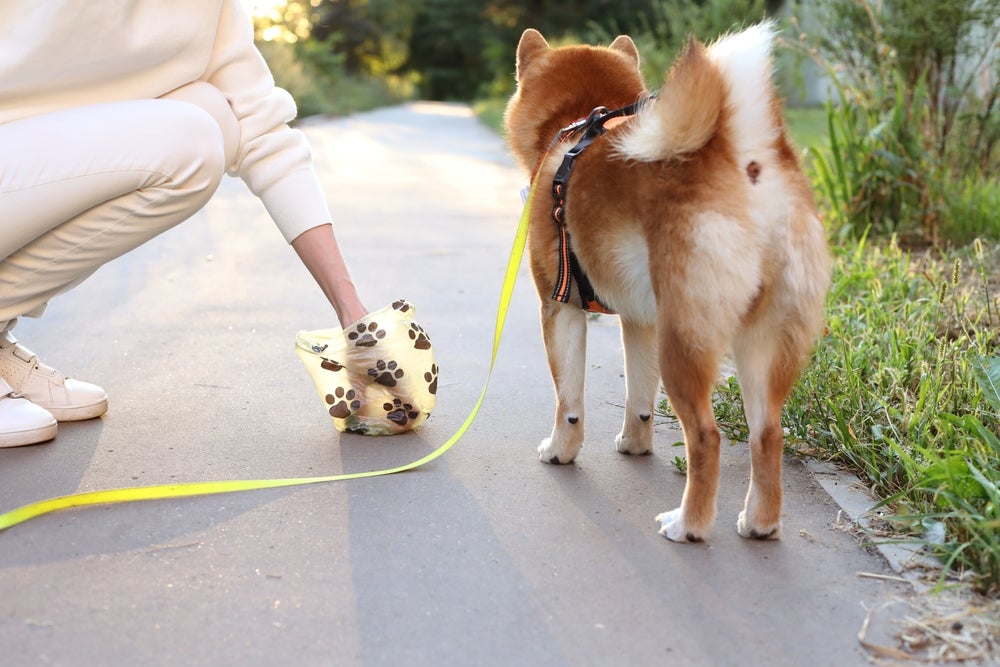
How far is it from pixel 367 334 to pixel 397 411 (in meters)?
0.27

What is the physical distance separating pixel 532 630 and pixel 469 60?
170 ft

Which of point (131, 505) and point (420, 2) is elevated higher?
point (131, 505)

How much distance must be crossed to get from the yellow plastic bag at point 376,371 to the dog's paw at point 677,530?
0.92m

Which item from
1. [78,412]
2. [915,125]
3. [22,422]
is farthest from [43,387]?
[915,125]

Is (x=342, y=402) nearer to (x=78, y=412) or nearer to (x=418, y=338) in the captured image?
(x=418, y=338)

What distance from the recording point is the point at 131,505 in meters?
2.52

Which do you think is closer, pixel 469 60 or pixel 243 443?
pixel 243 443

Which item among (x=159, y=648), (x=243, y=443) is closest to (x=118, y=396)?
(x=243, y=443)

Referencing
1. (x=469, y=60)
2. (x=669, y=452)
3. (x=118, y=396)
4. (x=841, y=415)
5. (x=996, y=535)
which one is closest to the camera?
(x=996, y=535)

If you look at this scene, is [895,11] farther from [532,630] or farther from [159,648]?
[159,648]

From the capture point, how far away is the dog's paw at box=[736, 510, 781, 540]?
239cm

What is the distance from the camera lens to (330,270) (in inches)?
121

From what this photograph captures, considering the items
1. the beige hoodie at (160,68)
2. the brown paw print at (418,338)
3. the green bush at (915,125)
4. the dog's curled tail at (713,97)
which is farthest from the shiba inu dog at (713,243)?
the green bush at (915,125)

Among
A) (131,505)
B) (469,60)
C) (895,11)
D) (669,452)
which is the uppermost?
(895,11)
